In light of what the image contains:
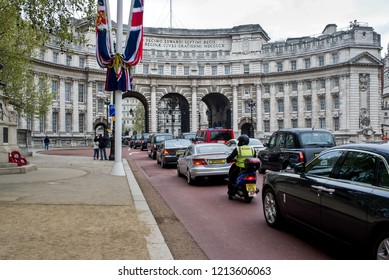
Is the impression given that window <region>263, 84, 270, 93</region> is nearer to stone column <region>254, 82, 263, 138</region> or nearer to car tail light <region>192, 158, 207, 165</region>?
stone column <region>254, 82, 263, 138</region>

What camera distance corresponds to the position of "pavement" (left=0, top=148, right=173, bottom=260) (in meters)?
5.12

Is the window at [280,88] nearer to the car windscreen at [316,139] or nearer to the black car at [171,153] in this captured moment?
the black car at [171,153]

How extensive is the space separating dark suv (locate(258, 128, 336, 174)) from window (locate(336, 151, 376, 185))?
7.05m

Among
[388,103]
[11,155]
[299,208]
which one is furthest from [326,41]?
[388,103]

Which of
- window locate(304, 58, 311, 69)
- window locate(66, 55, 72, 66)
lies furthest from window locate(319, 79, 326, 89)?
window locate(66, 55, 72, 66)

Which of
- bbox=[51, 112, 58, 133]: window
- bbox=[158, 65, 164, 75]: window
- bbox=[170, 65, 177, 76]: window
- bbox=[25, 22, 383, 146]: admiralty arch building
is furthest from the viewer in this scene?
bbox=[170, 65, 177, 76]: window

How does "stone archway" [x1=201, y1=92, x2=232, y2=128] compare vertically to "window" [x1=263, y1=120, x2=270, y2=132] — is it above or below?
above

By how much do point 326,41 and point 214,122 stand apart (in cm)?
2449

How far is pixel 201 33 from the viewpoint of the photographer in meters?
60.5

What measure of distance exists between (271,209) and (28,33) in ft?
90.0

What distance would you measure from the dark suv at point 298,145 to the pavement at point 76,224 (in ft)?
19.0

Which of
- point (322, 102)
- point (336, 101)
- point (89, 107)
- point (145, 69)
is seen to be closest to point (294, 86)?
point (322, 102)

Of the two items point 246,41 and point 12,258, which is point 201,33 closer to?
point 246,41

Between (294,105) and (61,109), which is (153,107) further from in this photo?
(294,105)
